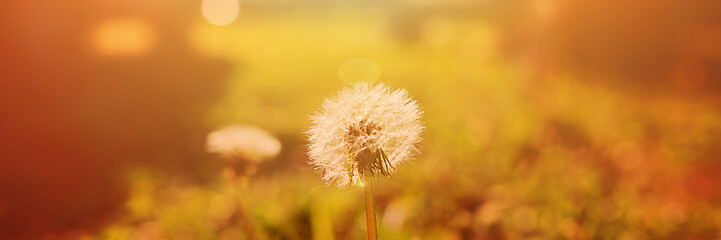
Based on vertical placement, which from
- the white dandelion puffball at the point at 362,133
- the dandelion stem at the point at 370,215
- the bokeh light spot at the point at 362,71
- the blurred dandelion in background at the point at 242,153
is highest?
the bokeh light spot at the point at 362,71

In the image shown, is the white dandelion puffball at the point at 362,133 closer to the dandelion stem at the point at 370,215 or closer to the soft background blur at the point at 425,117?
the dandelion stem at the point at 370,215

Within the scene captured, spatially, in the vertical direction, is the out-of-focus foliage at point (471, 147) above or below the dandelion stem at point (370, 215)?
above

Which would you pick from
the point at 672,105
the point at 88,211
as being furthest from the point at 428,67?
the point at 88,211

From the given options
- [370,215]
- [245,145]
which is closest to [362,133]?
[370,215]

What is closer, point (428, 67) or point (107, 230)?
point (107, 230)

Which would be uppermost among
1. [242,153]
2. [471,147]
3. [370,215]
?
[471,147]

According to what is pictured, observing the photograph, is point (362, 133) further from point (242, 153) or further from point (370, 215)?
point (242, 153)

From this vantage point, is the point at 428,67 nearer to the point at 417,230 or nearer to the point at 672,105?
the point at 417,230

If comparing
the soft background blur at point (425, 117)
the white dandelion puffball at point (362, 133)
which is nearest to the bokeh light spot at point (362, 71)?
the soft background blur at point (425, 117)

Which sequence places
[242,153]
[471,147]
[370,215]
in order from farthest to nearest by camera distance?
[471,147] < [242,153] < [370,215]
